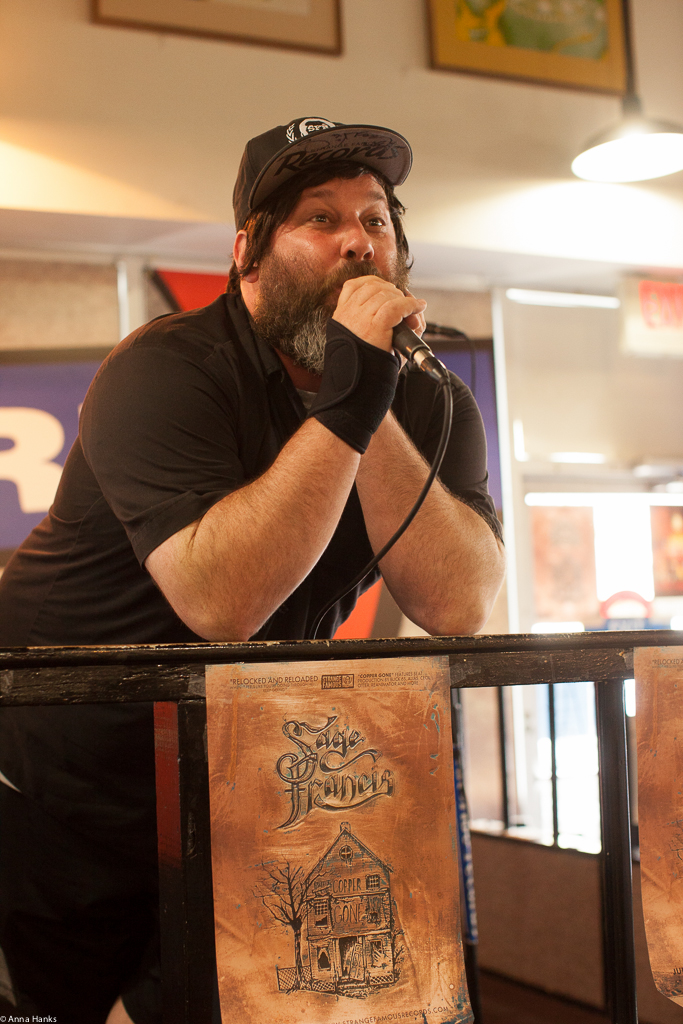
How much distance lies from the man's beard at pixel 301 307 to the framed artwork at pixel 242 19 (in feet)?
8.38

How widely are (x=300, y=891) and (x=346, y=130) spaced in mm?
949

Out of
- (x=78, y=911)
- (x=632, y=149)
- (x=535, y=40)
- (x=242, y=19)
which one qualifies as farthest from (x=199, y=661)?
(x=535, y=40)

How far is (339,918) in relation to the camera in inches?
21.2

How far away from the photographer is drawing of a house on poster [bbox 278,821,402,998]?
53 cm

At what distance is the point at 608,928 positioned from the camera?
0.66 meters

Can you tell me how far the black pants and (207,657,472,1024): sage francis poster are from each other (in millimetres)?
534

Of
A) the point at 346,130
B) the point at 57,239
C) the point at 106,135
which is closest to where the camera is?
the point at 346,130

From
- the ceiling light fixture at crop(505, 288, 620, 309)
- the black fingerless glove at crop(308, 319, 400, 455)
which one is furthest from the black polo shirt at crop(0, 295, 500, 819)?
the ceiling light fixture at crop(505, 288, 620, 309)

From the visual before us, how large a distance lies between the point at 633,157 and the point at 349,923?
133 inches

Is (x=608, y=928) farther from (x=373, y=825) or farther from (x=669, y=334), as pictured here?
(x=669, y=334)

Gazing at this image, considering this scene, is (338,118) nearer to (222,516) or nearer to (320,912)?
(222,516)

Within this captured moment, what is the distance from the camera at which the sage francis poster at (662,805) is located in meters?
0.64

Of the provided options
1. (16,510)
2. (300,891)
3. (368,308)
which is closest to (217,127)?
(16,510)

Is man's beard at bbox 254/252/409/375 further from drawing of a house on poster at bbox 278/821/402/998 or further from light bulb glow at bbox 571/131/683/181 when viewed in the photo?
light bulb glow at bbox 571/131/683/181
